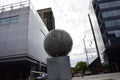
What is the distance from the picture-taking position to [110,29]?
48.1 metres

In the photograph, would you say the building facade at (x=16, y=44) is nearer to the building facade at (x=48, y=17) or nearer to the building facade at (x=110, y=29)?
the building facade at (x=110, y=29)

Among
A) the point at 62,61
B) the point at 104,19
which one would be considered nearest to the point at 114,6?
the point at 104,19

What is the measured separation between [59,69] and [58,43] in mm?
1805

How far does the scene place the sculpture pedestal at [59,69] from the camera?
9.84m

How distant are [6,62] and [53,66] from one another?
860 inches

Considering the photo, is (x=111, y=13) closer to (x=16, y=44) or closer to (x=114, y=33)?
(x=114, y=33)

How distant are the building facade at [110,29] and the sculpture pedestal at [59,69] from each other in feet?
128

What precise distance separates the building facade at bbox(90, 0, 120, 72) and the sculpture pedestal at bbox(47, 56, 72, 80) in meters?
38.9

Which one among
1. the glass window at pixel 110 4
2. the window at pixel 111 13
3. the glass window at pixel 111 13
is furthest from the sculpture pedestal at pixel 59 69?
the glass window at pixel 110 4

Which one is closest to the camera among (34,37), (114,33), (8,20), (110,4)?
(8,20)

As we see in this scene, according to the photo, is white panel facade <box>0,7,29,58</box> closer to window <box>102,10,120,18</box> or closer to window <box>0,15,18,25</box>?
window <box>0,15,18,25</box>

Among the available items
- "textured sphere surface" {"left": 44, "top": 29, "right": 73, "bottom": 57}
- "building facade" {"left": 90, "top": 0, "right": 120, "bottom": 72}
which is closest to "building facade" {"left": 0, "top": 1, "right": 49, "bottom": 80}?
"textured sphere surface" {"left": 44, "top": 29, "right": 73, "bottom": 57}

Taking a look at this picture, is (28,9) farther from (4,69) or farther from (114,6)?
(114,6)

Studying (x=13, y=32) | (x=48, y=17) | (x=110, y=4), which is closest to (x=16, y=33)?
(x=13, y=32)
